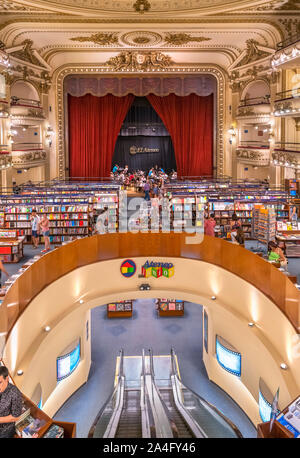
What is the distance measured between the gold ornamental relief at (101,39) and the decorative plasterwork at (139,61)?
2.07 meters

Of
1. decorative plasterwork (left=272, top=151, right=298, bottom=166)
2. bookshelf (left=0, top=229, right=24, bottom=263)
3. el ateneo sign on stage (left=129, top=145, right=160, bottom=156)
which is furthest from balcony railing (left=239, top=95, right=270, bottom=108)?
bookshelf (left=0, top=229, right=24, bottom=263)

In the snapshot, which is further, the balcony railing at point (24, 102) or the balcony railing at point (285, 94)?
the balcony railing at point (24, 102)

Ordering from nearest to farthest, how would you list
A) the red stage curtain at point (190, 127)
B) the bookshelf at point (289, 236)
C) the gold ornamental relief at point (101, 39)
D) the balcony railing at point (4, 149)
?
the bookshelf at point (289, 236), the balcony railing at point (4, 149), the gold ornamental relief at point (101, 39), the red stage curtain at point (190, 127)

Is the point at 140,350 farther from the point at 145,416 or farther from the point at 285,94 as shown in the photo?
the point at 285,94

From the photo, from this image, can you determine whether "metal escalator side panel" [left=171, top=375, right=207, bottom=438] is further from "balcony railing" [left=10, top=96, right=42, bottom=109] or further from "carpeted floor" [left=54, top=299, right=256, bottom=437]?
"balcony railing" [left=10, top=96, right=42, bottom=109]

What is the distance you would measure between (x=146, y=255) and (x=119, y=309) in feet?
9.22

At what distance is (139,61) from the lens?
20.3 metres

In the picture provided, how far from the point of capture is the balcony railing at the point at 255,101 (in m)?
18.5

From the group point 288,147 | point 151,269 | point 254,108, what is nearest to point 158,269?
point 151,269

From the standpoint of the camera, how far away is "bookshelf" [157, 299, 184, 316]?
1202 cm

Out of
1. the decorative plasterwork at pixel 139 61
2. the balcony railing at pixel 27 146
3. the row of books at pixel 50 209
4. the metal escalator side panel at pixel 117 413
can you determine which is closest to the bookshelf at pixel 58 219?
the row of books at pixel 50 209

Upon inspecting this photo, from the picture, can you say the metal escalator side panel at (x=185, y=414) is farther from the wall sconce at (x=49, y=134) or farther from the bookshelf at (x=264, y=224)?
the wall sconce at (x=49, y=134)

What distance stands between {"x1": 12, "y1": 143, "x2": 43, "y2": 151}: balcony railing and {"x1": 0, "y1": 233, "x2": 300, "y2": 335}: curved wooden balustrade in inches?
404
